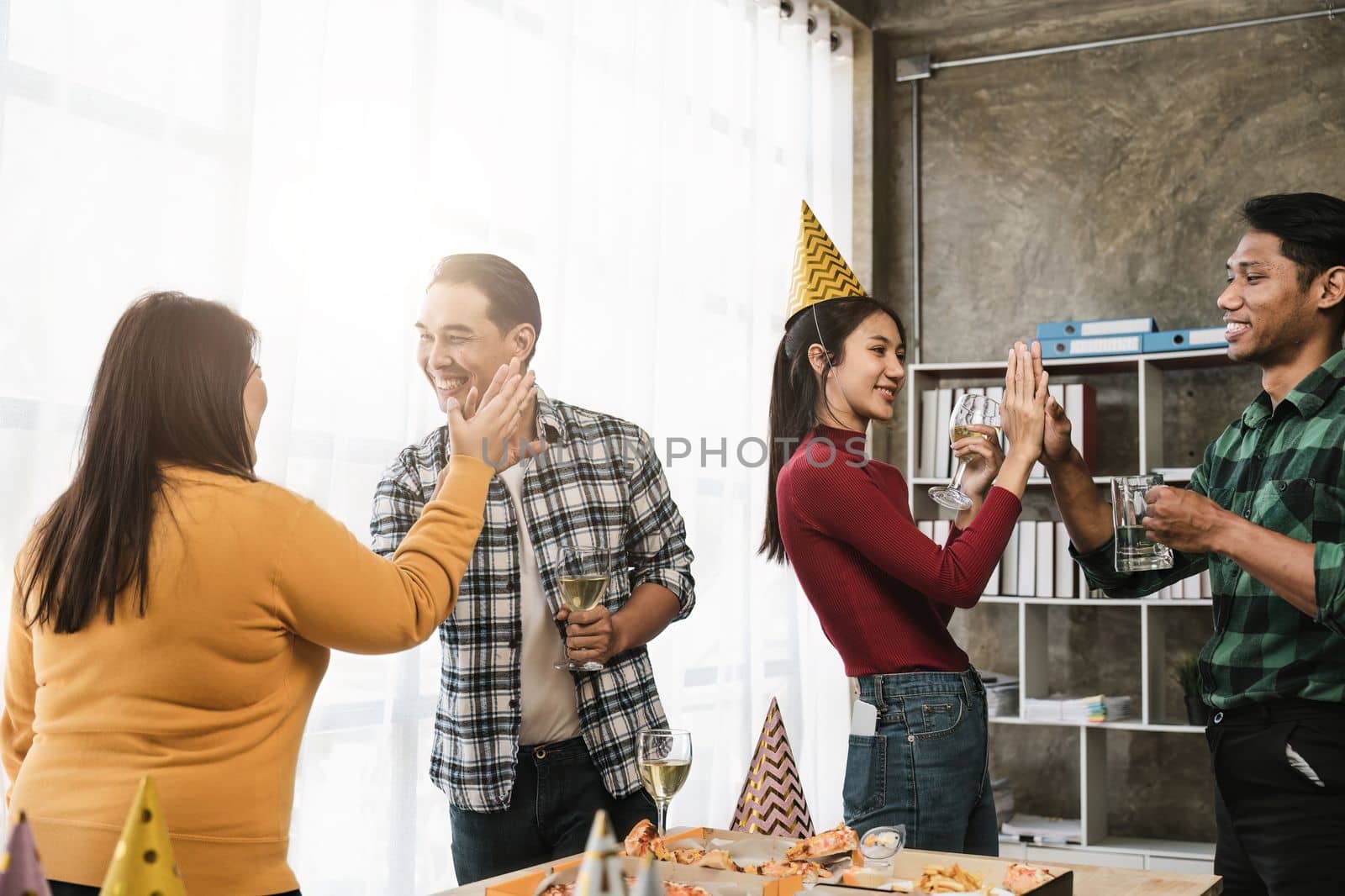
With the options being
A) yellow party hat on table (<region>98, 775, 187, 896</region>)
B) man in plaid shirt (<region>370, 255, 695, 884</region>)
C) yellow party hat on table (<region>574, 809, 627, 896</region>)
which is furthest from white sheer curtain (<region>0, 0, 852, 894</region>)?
yellow party hat on table (<region>574, 809, 627, 896</region>)

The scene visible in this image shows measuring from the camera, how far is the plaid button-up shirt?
1808 mm

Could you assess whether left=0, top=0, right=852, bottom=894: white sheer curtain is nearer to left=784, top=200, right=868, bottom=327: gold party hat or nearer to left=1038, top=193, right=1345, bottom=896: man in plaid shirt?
left=784, top=200, right=868, bottom=327: gold party hat

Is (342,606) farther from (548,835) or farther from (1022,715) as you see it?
(1022,715)

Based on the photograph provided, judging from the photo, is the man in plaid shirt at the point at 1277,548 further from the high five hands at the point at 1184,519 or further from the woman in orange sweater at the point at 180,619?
the woman in orange sweater at the point at 180,619

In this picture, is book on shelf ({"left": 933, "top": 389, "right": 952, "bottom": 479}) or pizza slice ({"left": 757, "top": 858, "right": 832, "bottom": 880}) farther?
book on shelf ({"left": 933, "top": 389, "right": 952, "bottom": 479})

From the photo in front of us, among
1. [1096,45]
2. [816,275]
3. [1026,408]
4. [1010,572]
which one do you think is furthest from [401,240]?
[1096,45]

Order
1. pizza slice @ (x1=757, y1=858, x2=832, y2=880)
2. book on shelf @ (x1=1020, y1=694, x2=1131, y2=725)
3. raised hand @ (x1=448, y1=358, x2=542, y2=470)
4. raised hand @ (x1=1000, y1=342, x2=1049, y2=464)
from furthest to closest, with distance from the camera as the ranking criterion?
1. book on shelf @ (x1=1020, y1=694, x2=1131, y2=725)
2. raised hand @ (x1=1000, y1=342, x2=1049, y2=464)
3. raised hand @ (x1=448, y1=358, x2=542, y2=470)
4. pizza slice @ (x1=757, y1=858, x2=832, y2=880)

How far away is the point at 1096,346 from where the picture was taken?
13.8 feet

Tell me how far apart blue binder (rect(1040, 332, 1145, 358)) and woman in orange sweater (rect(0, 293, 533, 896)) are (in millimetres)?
3336

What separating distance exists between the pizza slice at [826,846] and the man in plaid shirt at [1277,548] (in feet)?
2.14

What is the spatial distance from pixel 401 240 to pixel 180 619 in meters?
1.45

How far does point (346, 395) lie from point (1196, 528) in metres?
1.60

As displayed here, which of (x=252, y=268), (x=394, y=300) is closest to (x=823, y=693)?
(x=394, y=300)

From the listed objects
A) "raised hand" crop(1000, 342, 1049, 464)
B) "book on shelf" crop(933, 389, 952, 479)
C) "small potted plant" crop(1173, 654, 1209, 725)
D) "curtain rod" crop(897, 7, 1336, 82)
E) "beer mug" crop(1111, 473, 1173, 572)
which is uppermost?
"curtain rod" crop(897, 7, 1336, 82)
